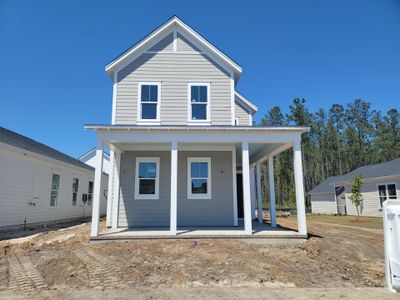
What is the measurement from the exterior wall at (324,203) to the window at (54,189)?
945 inches

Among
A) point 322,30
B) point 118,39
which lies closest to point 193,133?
point 118,39

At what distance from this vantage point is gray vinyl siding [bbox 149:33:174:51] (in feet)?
36.7

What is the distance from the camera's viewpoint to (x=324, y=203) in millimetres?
28219

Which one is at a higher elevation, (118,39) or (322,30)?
(322,30)

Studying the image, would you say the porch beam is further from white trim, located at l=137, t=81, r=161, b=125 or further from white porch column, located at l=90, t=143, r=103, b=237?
white porch column, located at l=90, t=143, r=103, b=237

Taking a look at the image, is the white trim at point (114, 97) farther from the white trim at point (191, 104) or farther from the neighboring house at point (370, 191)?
the neighboring house at point (370, 191)

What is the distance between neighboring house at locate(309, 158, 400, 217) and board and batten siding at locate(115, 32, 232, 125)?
14.2 m

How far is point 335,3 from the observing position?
35.0 ft

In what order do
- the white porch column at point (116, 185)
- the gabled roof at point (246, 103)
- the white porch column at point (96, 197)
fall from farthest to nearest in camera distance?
the gabled roof at point (246, 103)
the white porch column at point (116, 185)
the white porch column at point (96, 197)

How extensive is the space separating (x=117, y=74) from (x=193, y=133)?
4519 millimetres

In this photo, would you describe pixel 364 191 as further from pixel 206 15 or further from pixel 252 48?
pixel 206 15

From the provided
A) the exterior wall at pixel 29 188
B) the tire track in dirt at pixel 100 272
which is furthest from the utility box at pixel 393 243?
the exterior wall at pixel 29 188

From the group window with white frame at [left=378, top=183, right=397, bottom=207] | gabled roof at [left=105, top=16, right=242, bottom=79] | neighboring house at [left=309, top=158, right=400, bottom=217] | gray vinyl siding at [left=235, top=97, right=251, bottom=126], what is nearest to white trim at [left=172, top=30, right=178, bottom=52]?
gabled roof at [left=105, top=16, right=242, bottom=79]

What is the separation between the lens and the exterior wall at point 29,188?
10672mm
